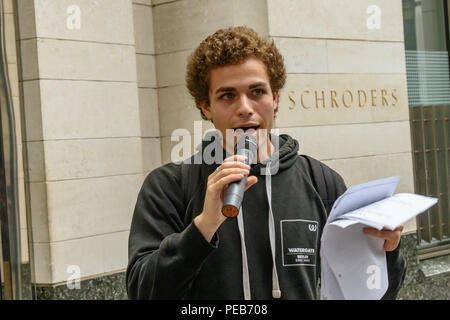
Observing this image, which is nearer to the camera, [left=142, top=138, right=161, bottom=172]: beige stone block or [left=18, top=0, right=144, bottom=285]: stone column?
[left=18, top=0, right=144, bottom=285]: stone column

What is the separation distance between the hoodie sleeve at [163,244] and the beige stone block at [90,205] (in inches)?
132

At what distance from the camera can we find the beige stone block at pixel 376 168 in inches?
289

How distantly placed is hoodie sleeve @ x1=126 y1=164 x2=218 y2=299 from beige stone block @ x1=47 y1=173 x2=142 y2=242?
132 inches

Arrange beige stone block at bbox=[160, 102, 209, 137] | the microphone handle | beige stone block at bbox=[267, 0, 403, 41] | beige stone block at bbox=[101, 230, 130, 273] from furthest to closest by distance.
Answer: beige stone block at bbox=[160, 102, 209, 137]
beige stone block at bbox=[267, 0, 403, 41]
beige stone block at bbox=[101, 230, 130, 273]
the microphone handle

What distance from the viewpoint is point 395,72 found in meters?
7.97

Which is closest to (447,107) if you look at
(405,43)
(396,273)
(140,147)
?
(405,43)

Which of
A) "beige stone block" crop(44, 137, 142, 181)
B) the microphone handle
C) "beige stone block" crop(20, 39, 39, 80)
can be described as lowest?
the microphone handle

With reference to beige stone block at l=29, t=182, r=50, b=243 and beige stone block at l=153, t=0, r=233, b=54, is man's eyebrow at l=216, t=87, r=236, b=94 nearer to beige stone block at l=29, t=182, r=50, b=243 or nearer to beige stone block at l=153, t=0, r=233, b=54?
beige stone block at l=29, t=182, r=50, b=243

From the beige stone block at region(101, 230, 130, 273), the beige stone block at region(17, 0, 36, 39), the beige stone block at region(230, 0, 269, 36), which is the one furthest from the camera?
the beige stone block at region(230, 0, 269, 36)

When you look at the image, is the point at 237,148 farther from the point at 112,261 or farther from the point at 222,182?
the point at 112,261

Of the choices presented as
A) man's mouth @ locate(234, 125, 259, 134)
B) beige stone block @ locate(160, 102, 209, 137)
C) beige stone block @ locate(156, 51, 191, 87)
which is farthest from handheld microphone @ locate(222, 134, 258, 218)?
beige stone block @ locate(156, 51, 191, 87)

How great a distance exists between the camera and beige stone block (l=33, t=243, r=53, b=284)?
5.77 m
